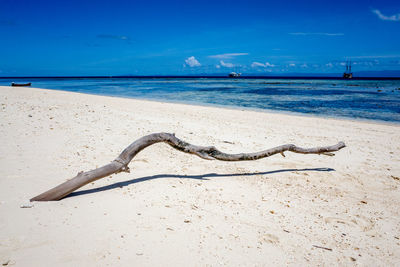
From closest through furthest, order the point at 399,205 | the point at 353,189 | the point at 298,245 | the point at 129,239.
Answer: the point at 129,239, the point at 298,245, the point at 399,205, the point at 353,189

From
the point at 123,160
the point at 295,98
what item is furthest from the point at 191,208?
the point at 295,98

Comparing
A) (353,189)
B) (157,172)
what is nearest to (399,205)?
(353,189)

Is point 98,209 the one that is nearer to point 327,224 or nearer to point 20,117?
point 327,224

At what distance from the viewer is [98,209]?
349 centimetres

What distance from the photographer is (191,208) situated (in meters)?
3.77

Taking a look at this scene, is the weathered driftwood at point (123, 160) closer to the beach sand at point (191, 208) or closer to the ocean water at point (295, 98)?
the beach sand at point (191, 208)

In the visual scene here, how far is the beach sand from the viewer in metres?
2.80

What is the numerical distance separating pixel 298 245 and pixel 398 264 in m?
1.15

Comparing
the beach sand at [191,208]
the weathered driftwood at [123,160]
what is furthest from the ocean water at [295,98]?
the weathered driftwood at [123,160]

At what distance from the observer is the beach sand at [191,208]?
280 cm

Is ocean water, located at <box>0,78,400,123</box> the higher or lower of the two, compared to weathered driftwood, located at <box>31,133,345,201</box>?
higher

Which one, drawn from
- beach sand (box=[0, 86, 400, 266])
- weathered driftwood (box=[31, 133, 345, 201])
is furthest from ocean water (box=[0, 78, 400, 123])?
weathered driftwood (box=[31, 133, 345, 201])

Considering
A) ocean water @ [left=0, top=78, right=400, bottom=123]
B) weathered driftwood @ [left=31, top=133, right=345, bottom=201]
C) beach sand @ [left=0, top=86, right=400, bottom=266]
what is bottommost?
beach sand @ [left=0, top=86, right=400, bottom=266]

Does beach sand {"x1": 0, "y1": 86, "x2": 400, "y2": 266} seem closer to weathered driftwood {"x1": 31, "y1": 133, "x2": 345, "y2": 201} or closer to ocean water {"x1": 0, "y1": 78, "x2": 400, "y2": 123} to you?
weathered driftwood {"x1": 31, "y1": 133, "x2": 345, "y2": 201}
